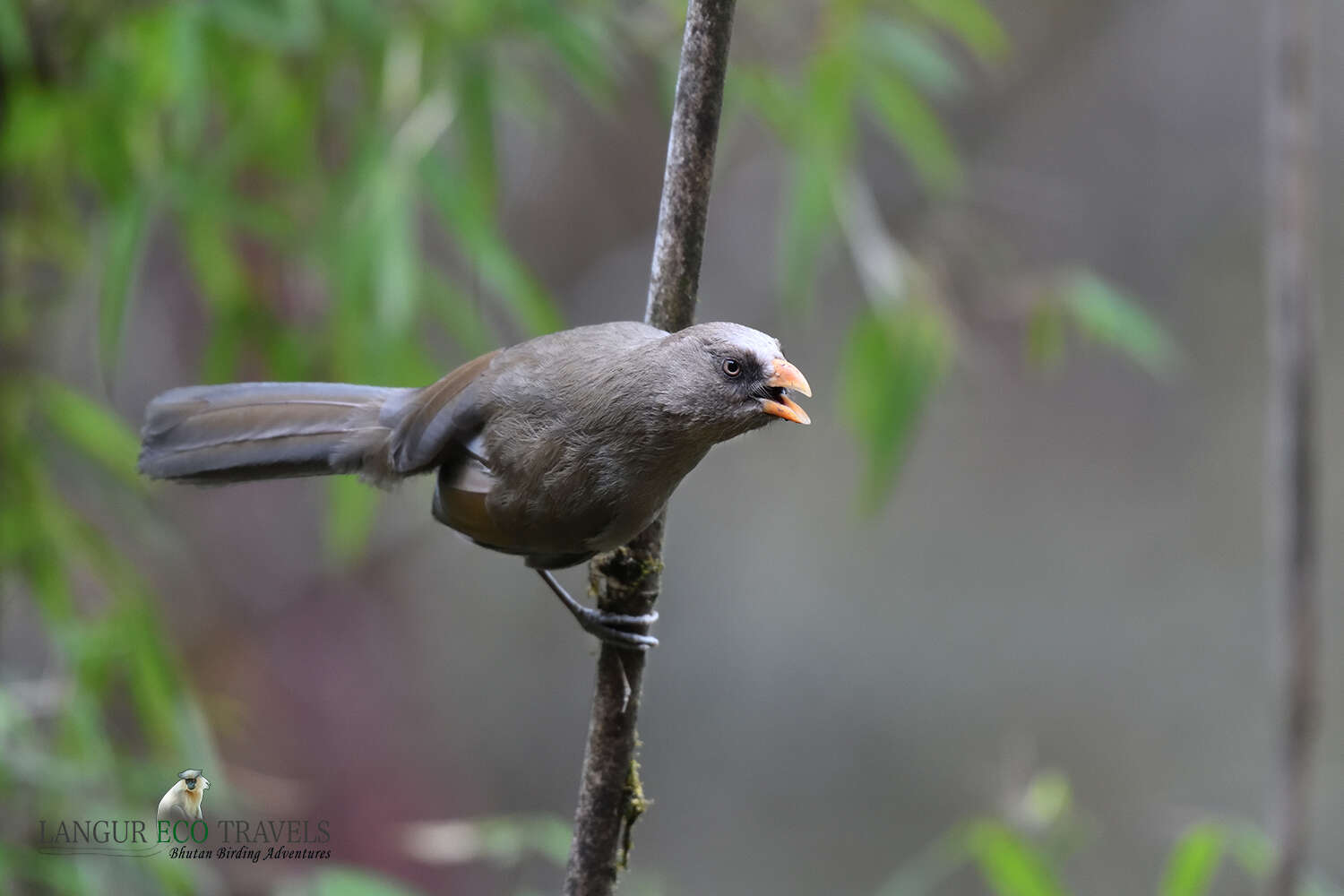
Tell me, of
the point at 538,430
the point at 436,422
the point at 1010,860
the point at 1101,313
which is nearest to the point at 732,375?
the point at 538,430

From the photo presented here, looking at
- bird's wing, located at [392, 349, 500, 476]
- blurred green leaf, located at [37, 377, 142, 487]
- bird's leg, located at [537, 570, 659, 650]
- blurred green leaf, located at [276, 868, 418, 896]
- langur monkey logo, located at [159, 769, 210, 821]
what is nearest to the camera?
bird's leg, located at [537, 570, 659, 650]

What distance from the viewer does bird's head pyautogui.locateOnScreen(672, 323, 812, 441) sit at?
1250 mm

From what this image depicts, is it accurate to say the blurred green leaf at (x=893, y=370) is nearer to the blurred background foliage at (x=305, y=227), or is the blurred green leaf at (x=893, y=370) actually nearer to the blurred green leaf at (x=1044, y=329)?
the blurred background foliage at (x=305, y=227)

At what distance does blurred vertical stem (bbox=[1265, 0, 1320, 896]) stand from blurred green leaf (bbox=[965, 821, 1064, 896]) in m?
0.42

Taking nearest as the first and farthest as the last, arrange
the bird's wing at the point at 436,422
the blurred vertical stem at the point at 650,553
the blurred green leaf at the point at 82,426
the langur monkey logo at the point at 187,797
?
the blurred vertical stem at the point at 650,553 < the bird's wing at the point at 436,422 < the langur monkey logo at the point at 187,797 < the blurred green leaf at the point at 82,426

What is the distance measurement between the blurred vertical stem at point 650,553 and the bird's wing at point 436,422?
0.23 m

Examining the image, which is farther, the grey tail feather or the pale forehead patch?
the grey tail feather

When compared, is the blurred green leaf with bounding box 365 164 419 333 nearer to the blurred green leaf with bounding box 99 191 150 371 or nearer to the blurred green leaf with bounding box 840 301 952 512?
the blurred green leaf with bounding box 99 191 150 371

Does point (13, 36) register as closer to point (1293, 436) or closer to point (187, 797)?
point (187, 797)

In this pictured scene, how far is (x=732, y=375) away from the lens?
126 centimetres

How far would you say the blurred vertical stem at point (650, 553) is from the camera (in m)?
1.20

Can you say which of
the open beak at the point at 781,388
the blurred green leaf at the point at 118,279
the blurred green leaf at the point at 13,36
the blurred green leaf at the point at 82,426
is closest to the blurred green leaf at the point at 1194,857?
the open beak at the point at 781,388

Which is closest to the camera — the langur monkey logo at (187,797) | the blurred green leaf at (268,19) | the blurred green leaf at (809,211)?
the langur monkey logo at (187,797)

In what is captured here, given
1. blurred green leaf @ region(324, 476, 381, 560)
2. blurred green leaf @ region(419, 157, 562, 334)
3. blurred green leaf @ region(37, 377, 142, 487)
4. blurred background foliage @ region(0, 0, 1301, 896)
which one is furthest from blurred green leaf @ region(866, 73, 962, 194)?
blurred green leaf @ region(37, 377, 142, 487)
